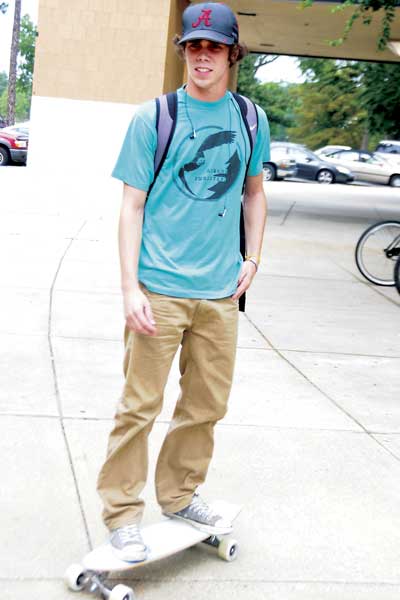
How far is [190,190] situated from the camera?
347 centimetres

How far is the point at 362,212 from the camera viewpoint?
21125 millimetres

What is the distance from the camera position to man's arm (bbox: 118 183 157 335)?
3.41m

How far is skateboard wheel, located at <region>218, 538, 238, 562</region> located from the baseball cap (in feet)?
6.09

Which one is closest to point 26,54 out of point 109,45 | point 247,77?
point 247,77

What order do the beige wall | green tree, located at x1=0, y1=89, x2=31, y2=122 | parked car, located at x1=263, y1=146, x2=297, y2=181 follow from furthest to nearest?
1. green tree, located at x1=0, y1=89, x2=31, y2=122
2. parked car, located at x1=263, y1=146, x2=297, y2=181
3. the beige wall

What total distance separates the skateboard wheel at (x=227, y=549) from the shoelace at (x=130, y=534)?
0.44 m

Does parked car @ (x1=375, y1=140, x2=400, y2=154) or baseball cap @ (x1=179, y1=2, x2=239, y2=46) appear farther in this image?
parked car @ (x1=375, y1=140, x2=400, y2=154)

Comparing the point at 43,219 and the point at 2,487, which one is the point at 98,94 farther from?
the point at 2,487

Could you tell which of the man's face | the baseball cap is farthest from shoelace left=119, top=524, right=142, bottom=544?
the baseball cap

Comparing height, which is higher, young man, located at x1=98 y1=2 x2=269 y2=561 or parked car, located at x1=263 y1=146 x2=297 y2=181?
young man, located at x1=98 y1=2 x2=269 y2=561

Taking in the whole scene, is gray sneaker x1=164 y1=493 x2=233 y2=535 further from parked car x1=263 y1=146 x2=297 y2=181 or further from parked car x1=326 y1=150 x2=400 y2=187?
parked car x1=326 y1=150 x2=400 y2=187

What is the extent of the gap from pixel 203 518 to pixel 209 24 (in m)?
Result: 1.82

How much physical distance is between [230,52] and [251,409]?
2797mm

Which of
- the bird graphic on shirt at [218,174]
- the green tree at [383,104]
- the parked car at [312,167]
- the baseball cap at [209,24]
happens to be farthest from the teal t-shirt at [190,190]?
the parked car at [312,167]
